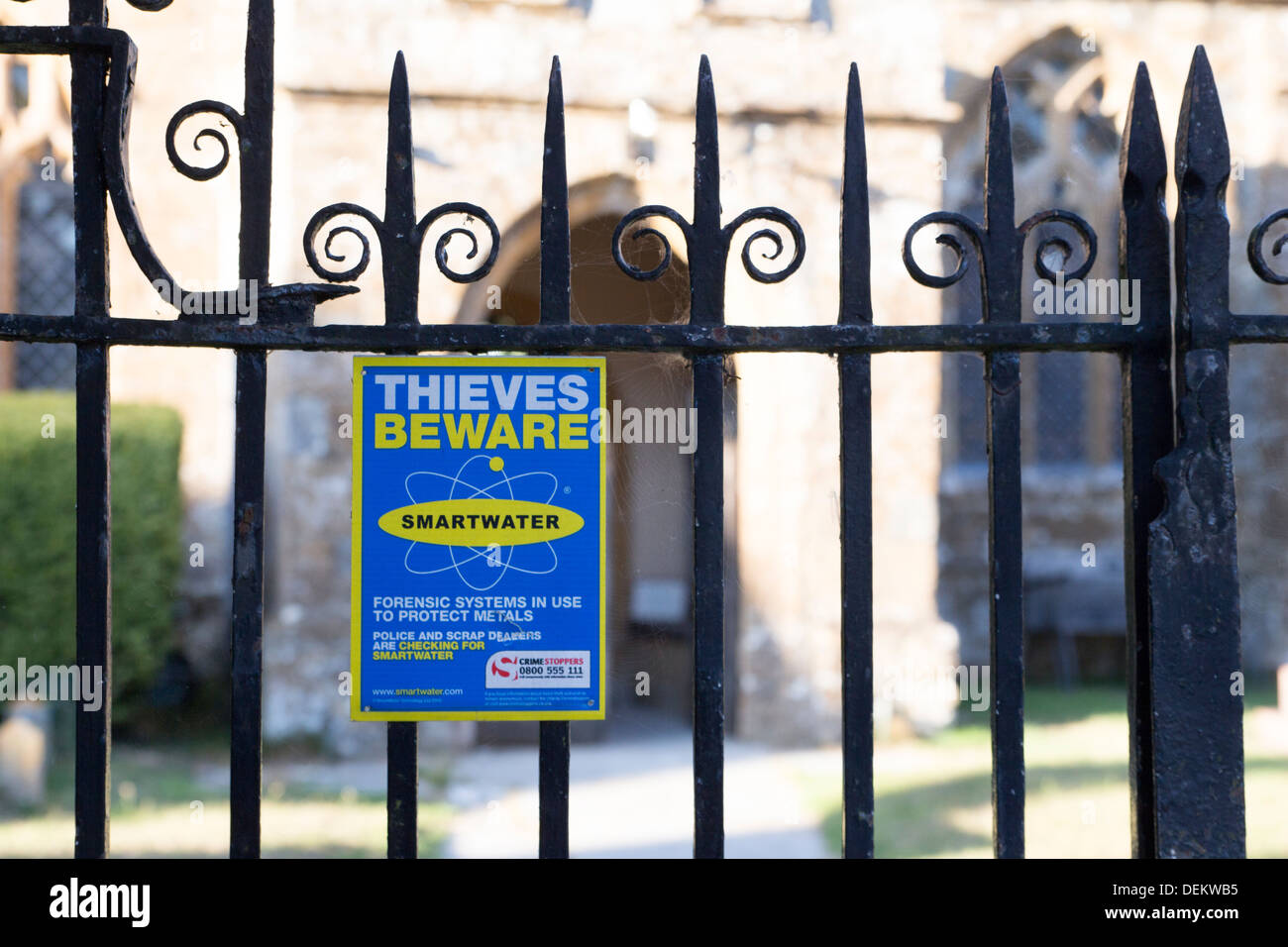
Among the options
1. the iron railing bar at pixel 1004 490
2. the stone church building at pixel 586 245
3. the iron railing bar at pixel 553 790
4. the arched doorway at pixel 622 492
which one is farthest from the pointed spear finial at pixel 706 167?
the stone church building at pixel 586 245

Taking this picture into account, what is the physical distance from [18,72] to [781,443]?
23.0 feet

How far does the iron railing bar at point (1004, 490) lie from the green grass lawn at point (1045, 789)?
2583mm

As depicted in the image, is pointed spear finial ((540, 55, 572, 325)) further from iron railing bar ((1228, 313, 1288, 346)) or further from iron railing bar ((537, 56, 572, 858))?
iron railing bar ((1228, 313, 1288, 346))

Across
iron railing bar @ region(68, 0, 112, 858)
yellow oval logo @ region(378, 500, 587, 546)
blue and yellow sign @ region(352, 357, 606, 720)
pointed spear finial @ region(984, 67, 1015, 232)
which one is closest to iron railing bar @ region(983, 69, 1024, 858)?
pointed spear finial @ region(984, 67, 1015, 232)

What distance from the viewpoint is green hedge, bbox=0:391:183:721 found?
709 centimetres

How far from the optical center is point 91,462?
1864 millimetres

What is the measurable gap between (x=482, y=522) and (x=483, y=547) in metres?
0.05

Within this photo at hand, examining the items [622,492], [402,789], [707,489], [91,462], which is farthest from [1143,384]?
[622,492]

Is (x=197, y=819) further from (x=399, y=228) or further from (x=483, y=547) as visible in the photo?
(x=399, y=228)

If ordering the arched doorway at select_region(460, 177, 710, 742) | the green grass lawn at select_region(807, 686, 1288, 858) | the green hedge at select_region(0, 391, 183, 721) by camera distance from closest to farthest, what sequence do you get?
the green grass lawn at select_region(807, 686, 1288, 858) → the arched doorway at select_region(460, 177, 710, 742) → the green hedge at select_region(0, 391, 183, 721)

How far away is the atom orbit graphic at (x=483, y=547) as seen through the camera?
1970 millimetres

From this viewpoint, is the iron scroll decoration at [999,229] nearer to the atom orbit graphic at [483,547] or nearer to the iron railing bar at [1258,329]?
the iron railing bar at [1258,329]


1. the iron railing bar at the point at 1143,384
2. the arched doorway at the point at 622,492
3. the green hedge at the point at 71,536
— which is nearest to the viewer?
the iron railing bar at the point at 1143,384
